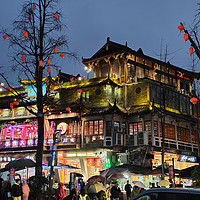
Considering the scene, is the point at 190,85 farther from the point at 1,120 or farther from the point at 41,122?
the point at 41,122

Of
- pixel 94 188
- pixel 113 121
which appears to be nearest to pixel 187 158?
pixel 113 121

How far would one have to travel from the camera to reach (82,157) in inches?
1145

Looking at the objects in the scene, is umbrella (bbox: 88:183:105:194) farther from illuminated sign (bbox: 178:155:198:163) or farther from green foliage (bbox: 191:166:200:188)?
illuminated sign (bbox: 178:155:198:163)

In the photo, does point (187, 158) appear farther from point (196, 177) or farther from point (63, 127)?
point (196, 177)

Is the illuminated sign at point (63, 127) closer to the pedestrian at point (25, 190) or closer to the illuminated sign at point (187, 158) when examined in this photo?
the illuminated sign at point (187, 158)

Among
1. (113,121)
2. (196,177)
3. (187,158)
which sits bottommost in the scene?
(196,177)

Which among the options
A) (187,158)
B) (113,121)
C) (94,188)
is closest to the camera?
(94,188)

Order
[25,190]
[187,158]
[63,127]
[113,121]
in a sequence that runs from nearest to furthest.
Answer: [25,190], [187,158], [113,121], [63,127]

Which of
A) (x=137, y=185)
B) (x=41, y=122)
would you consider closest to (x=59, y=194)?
(x=41, y=122)

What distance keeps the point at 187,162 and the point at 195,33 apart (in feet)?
64.8

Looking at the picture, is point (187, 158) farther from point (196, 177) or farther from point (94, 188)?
point (94, 188)

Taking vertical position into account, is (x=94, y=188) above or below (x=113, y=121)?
below

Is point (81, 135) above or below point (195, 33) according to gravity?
below

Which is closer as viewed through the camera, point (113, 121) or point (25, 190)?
point (25, 190)
